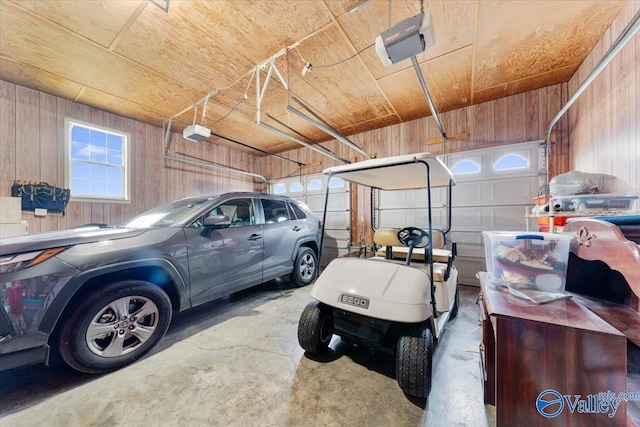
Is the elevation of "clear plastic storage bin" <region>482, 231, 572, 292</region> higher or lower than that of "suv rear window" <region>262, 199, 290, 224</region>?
lower

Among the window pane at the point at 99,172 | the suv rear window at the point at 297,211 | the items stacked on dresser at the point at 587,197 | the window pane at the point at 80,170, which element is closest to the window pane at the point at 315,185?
the suv rear window at the point at 297,211

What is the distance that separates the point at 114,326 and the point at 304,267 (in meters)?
2.89

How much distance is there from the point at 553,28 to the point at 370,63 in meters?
2.12

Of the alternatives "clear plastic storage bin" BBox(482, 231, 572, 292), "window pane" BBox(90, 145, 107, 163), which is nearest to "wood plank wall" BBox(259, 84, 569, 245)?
"clear plastic storage bin" BBox(482, 231, 572, 292)

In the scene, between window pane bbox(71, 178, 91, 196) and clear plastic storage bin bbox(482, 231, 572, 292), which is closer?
clear plastic storage bin bbox(482, 231, 572, 292)

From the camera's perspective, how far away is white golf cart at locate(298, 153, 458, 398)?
1658 mm

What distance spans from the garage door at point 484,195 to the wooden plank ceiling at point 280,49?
1.13 meters

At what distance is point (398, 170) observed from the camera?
2369mm

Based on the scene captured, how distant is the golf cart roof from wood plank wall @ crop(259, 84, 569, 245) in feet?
8.11

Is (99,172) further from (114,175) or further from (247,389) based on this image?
(247,389)

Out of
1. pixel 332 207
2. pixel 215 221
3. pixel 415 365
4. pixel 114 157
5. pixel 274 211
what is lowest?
pixel 415 365

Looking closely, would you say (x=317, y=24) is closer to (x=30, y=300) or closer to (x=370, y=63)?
(x=370, y=63)

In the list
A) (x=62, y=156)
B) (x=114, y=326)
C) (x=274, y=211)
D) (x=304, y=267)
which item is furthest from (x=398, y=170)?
(x=62, y=156)

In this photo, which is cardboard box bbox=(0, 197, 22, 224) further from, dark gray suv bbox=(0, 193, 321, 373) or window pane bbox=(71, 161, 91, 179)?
dark gray suv bbox=(0, 193, 321, 373)
